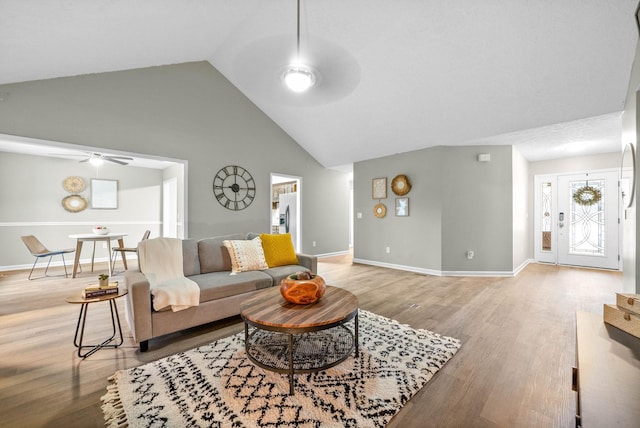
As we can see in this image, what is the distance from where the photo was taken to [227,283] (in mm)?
2611

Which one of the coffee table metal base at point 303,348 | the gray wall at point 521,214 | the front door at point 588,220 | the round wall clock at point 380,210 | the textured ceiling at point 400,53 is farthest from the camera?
the round wall clock at point 380,210

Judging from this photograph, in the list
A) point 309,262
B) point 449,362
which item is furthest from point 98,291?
point 449,362

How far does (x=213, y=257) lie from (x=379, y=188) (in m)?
3.79

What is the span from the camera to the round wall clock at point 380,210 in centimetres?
549

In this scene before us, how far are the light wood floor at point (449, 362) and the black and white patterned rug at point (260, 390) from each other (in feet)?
0.38

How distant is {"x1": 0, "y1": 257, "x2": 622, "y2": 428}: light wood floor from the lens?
4.85 feet

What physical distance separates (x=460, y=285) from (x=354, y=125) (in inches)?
131

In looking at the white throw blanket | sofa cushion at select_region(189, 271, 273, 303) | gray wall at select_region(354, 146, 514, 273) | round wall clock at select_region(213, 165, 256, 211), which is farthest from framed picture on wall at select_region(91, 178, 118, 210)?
gray wall at select_region(354, 146, 514, 273)

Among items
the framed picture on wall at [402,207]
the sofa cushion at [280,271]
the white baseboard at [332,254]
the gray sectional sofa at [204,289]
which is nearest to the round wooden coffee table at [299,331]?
the gray sectional sofa at [204,289]

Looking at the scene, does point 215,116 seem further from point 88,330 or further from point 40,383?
point 40,383

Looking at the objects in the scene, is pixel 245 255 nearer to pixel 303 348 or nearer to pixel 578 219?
pixel 303 348

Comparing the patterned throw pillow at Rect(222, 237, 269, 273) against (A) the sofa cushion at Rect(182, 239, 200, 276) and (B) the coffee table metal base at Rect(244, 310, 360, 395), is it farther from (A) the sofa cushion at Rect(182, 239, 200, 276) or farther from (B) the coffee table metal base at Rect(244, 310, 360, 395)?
(B) the coffee table metal base at Rect(244, 310, 360, 395)

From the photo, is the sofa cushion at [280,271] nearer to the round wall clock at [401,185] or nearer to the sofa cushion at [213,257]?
the sofa cushion at [213,257]

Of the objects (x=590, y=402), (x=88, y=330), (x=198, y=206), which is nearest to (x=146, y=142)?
(x=198, y=206)
